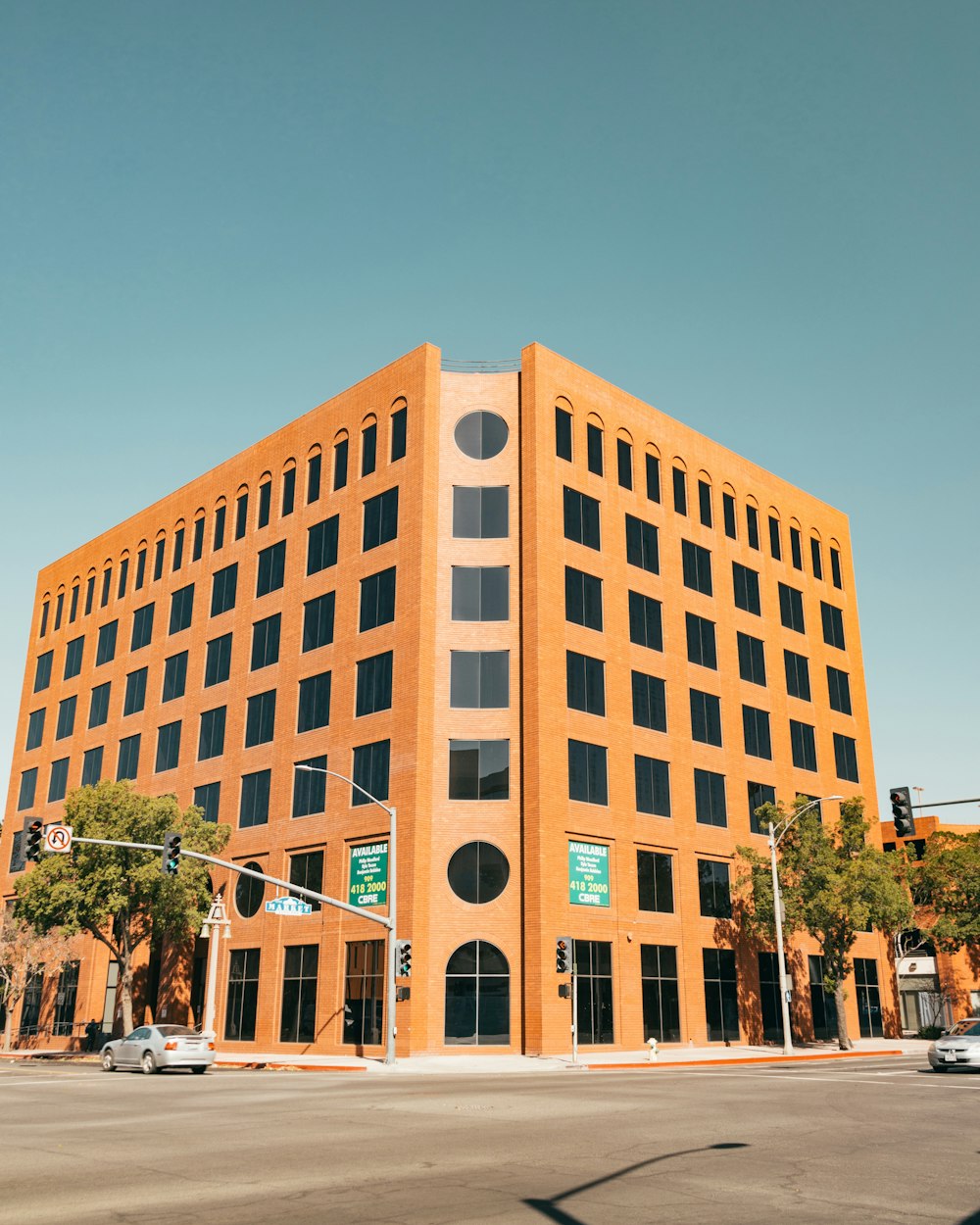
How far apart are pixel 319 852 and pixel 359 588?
1197cm

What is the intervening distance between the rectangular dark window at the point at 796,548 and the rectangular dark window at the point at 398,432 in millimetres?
25600

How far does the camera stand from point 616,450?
5438cm

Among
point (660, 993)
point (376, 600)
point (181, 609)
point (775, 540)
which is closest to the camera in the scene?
point (660, 993)

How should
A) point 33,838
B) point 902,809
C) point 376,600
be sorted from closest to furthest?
point 902,809 → point 33,838 → point 376,600

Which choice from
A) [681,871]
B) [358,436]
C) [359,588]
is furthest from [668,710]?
[358,436]

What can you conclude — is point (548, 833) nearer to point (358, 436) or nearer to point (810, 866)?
point (810, 866)

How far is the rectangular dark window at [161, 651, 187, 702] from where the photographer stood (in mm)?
62594

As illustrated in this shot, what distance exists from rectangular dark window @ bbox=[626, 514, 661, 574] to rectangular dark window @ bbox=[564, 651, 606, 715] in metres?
6.57

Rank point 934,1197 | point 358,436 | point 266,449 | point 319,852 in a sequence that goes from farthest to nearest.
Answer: point 266,449
point 358,436
point 319,852
point 934,1197

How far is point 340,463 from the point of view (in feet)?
182

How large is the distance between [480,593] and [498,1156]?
3581 cm

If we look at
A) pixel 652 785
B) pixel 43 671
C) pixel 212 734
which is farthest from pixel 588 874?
pixel 43 671

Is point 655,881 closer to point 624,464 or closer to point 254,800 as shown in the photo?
point 254,800

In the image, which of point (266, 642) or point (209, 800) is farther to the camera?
point (209, 800)
